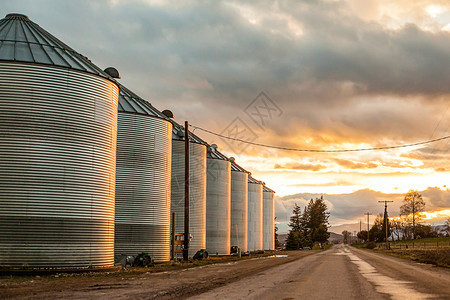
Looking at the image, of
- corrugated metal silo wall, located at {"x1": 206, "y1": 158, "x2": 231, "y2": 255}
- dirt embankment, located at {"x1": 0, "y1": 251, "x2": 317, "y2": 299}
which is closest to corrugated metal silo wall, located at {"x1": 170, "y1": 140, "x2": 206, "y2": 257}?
corrugated metal silo wall, located at {"x1": 206, "y1": 158, "x2": 231, "y2": 255}

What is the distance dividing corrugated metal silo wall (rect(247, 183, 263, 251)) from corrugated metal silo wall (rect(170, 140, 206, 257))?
31517 mm

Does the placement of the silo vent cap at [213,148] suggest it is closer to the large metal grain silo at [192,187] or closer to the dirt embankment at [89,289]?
the large metal grain silo at [192,187]

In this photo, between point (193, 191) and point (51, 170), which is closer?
point (51, 170)

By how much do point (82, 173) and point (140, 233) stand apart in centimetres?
923

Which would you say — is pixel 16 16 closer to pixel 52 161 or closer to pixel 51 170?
pixel 52 161

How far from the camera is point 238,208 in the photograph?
224 ft

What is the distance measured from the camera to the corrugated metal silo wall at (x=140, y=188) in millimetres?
33844

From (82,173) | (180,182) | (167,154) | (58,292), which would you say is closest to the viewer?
(58,292)

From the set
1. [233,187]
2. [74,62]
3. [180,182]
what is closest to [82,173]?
[74,62]

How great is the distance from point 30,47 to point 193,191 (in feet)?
72.8

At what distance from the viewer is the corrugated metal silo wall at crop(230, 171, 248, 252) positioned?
67.5 meters

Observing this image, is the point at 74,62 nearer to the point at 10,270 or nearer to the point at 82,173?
the point at 82,173

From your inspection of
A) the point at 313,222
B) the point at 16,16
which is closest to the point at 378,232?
the point at 313,222

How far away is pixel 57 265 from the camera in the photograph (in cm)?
2491
